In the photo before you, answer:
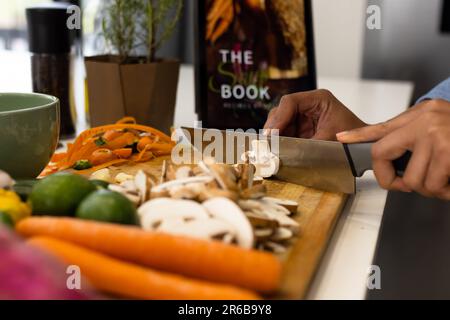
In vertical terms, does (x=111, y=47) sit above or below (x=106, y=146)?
above

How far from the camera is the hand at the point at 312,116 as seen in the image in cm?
112

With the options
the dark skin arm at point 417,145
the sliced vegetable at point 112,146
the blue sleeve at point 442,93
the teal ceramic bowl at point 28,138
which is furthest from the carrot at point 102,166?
the blue sleeve at point 442,93

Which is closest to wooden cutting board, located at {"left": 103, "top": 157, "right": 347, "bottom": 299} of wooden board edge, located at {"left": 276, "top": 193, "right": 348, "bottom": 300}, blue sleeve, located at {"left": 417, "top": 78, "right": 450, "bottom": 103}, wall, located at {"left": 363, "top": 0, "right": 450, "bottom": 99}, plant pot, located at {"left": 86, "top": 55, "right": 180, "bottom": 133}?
wooden board edge, located at {"left": 276, "top": 193, "right": 348, "bottom": 300}

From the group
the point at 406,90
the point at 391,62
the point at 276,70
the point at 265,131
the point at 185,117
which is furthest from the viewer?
the point at 391,62

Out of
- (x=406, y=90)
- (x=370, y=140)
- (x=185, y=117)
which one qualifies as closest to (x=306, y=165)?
(x=370, y=140)

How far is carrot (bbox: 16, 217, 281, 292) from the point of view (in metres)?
0.58

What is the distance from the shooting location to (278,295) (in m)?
0.60

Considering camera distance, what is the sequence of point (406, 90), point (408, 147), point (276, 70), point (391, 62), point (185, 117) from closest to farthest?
point (408, 147)
point (276, 70)
point (185, 117)
point (406, 90)
point (391, 62)

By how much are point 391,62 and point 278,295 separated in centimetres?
232

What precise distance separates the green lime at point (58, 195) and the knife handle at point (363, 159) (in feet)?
1.44

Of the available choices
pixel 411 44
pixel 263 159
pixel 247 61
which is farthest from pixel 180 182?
pixel 411 44

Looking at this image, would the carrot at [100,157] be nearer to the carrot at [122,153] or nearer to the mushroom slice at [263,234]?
the carrot at [122,153]

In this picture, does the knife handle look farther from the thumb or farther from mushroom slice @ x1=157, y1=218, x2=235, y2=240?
mushroom slice @ x1=157, y1=218, x2=235, y2=240

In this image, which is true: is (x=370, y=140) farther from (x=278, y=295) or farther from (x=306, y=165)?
(x=278, y=295)
